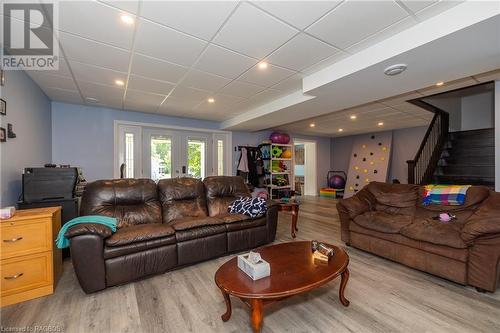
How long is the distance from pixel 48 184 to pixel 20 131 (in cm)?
77

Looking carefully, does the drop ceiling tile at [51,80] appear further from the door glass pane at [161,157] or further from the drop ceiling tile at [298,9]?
the drop ceiling tile at [298,9]

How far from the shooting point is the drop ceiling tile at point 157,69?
8.26 ft

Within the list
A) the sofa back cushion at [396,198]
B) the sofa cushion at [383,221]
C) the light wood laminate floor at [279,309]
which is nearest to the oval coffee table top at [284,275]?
the light wood laminate floor at [279,309]

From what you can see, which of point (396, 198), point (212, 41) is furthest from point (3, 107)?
point (396, 198)

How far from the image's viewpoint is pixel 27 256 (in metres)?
1.94

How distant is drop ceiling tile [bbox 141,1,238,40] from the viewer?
166cm

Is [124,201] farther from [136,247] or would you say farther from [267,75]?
[267,75]

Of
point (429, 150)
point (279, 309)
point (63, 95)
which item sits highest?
point (63, 95)

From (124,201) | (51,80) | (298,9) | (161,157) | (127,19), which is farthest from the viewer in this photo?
(161,157)

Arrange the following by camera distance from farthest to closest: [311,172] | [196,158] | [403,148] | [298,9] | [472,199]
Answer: [311,172] → [403,148] → [196,158] → [472,199] → [298,9]

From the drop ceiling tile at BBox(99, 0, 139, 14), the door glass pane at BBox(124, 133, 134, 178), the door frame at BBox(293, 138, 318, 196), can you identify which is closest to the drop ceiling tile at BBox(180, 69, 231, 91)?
the drop ceiling tile at BBox(99, 0, 139, 14)

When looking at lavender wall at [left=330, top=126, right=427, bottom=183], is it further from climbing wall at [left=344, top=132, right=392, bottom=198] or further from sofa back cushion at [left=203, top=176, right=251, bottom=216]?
sofa back cushion at [left=203, top=176, right=251, bottom=216]

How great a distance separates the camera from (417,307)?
1.82m

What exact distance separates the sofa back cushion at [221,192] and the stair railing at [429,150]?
146 inches
